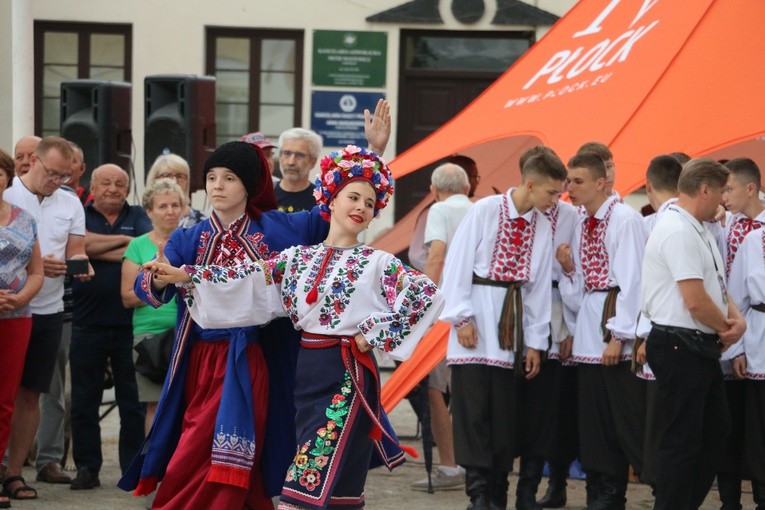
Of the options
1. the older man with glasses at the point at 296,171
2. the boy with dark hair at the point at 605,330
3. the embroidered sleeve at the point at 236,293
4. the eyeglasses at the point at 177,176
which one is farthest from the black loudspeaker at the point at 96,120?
the embroidered sleeve at the point at 236,293

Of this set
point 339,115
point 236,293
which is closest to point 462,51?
point 339,115

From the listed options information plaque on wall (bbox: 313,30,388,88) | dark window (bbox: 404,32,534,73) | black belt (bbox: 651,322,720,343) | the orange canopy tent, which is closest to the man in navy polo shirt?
the orange canopy tent

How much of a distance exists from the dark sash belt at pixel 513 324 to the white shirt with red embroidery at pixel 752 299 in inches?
41.7

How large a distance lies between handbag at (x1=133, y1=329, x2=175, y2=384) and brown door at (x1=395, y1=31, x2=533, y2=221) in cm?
861

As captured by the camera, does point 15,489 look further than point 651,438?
Yes

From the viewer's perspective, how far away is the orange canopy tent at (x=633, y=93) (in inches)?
316

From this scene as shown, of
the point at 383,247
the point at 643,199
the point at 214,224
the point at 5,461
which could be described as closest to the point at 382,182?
the point at 214,224

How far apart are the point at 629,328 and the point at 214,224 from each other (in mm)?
2509

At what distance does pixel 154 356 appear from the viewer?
7520 mm

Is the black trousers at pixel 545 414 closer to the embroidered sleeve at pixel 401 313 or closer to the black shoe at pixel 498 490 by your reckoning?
the black shoe at pixel 498 490

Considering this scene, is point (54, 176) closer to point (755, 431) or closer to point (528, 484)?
point (528, 484)

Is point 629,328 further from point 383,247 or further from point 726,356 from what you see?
point 383,247

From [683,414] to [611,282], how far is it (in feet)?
3.73

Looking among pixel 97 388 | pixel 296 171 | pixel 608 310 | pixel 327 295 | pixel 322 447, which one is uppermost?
pixel 296 171
